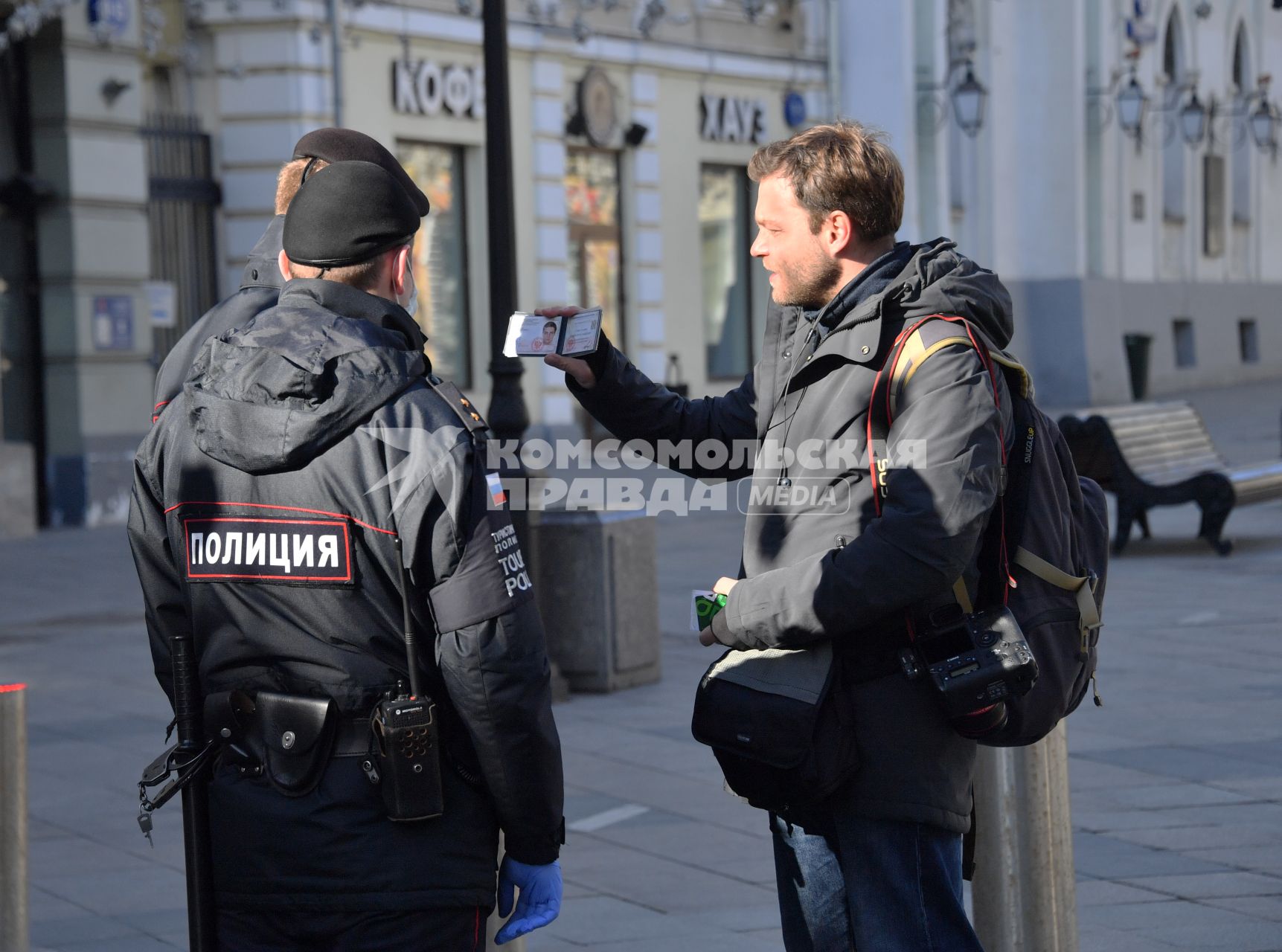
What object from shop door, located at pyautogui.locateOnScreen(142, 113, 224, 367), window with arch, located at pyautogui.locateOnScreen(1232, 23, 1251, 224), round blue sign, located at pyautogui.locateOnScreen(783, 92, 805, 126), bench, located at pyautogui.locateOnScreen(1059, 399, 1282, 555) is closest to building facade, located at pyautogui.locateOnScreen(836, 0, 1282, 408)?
window with arch, located at pyautogui.locateOnScreen(1232, 23, 1251, 224)

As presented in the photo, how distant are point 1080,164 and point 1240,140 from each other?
599 cm

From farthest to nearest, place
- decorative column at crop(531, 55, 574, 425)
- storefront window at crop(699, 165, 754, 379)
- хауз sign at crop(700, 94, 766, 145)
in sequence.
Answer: storefront window at crop(699, 165, 754, 379) < хауз sign at crop(700, 94, 766, 145) < decorative column at crop(531, 55, 574, 425)

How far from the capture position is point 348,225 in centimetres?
279

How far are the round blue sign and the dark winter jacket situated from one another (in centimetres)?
2144

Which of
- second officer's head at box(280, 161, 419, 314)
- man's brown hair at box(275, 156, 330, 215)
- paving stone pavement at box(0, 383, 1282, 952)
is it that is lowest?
paving stone pavement at box(0, 383, 1282, 952)

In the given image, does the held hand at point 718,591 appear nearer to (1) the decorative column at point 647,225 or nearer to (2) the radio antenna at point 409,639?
(2) the radio antenna at point 409,639

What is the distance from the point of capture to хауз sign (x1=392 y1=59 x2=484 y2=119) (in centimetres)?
1861

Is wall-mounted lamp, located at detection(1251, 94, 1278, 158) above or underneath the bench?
above

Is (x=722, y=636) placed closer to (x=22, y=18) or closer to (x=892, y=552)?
(x=892, y=552)

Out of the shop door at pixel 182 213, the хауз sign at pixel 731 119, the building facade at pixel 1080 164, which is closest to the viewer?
the shop door at pixel 182 213

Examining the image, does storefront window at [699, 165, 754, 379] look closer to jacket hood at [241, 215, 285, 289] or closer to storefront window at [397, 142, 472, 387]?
storefront window at [397, 142, 472, 387]

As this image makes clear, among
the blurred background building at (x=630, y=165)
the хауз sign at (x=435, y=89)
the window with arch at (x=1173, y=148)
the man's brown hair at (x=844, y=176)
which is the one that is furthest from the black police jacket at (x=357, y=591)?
the window with arch at (x=1173, y=148)

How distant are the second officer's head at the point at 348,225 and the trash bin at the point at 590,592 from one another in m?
4.73

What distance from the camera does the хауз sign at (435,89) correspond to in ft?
61.1
